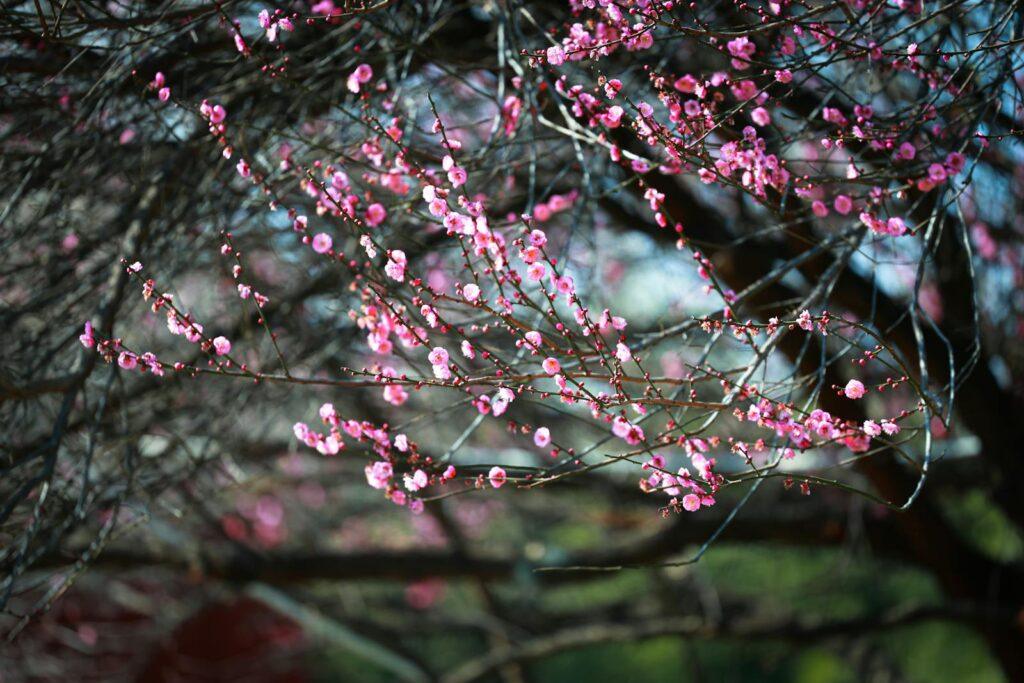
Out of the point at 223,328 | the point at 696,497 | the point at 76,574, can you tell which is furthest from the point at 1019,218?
the point at 76,574

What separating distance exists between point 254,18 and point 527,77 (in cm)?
136

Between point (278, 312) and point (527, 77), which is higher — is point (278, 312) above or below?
above

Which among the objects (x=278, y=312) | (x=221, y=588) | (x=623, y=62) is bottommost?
(x=221, y=588)

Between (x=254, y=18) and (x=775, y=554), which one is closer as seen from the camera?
(x=254, y=18)

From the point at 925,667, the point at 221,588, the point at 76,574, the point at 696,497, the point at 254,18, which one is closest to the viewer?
the point at 696,497

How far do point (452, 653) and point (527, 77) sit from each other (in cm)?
779

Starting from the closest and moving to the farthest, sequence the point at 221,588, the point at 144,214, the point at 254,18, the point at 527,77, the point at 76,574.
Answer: the point at 76,574 < the point at 527,77 < the point at 144,214 < the point at 254,18 < the point at 221,588

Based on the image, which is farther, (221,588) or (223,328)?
(221,588)

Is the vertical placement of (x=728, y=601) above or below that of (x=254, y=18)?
below

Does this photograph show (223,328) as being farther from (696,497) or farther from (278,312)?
(696,497)

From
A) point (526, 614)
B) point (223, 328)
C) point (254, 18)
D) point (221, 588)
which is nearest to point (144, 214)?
point (254, 18)

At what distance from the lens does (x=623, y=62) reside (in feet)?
13.0

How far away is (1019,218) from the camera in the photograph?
16.7 ft

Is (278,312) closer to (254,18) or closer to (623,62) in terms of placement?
(254,18)
